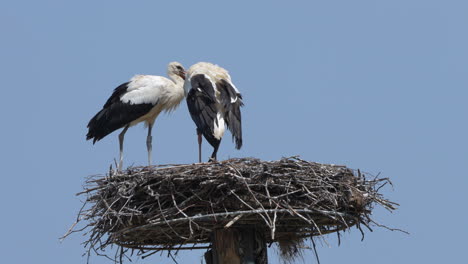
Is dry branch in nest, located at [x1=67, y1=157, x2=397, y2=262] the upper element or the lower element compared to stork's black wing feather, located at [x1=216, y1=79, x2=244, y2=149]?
lower

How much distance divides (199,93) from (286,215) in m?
2.57

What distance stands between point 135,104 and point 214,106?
2389mm

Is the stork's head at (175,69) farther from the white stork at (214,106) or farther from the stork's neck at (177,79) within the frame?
the white stork at (214,106)

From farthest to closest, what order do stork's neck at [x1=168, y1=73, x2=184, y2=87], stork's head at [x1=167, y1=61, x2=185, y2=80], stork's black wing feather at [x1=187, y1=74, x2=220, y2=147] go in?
stork's head at [x1=167, y1=61, x2=185, y2=80] → stork's neck at [x1=168, y1=73, x2=184, y2=87] → stork's black wing feather at [x1=187, y1=74, x2=220, y2=147]

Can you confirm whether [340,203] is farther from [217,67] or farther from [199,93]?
[217,67]

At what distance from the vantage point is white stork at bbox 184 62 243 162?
30.5ft

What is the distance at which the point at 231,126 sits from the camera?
9.39 m

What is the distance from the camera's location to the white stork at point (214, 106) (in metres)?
9.30

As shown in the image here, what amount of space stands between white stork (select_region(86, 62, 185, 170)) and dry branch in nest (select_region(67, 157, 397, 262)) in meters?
3.78

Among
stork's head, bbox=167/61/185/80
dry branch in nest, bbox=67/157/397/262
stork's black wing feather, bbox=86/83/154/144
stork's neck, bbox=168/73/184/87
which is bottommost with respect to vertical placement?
dry branch in nest, bbox=67/157/397/262

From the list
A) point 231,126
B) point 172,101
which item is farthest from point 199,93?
point 172,101

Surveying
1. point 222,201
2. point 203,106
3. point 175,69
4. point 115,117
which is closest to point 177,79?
point 175,69

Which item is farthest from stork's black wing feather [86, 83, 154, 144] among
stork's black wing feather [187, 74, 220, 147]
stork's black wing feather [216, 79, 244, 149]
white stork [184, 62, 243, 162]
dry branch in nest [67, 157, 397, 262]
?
dry branch in nest [67, 157, 397, 262]

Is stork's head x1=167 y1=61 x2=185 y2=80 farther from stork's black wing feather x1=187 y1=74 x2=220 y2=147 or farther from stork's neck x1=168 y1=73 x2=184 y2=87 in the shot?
stork's black wing feather x1=187 y1=74 x2=220 y2=147
